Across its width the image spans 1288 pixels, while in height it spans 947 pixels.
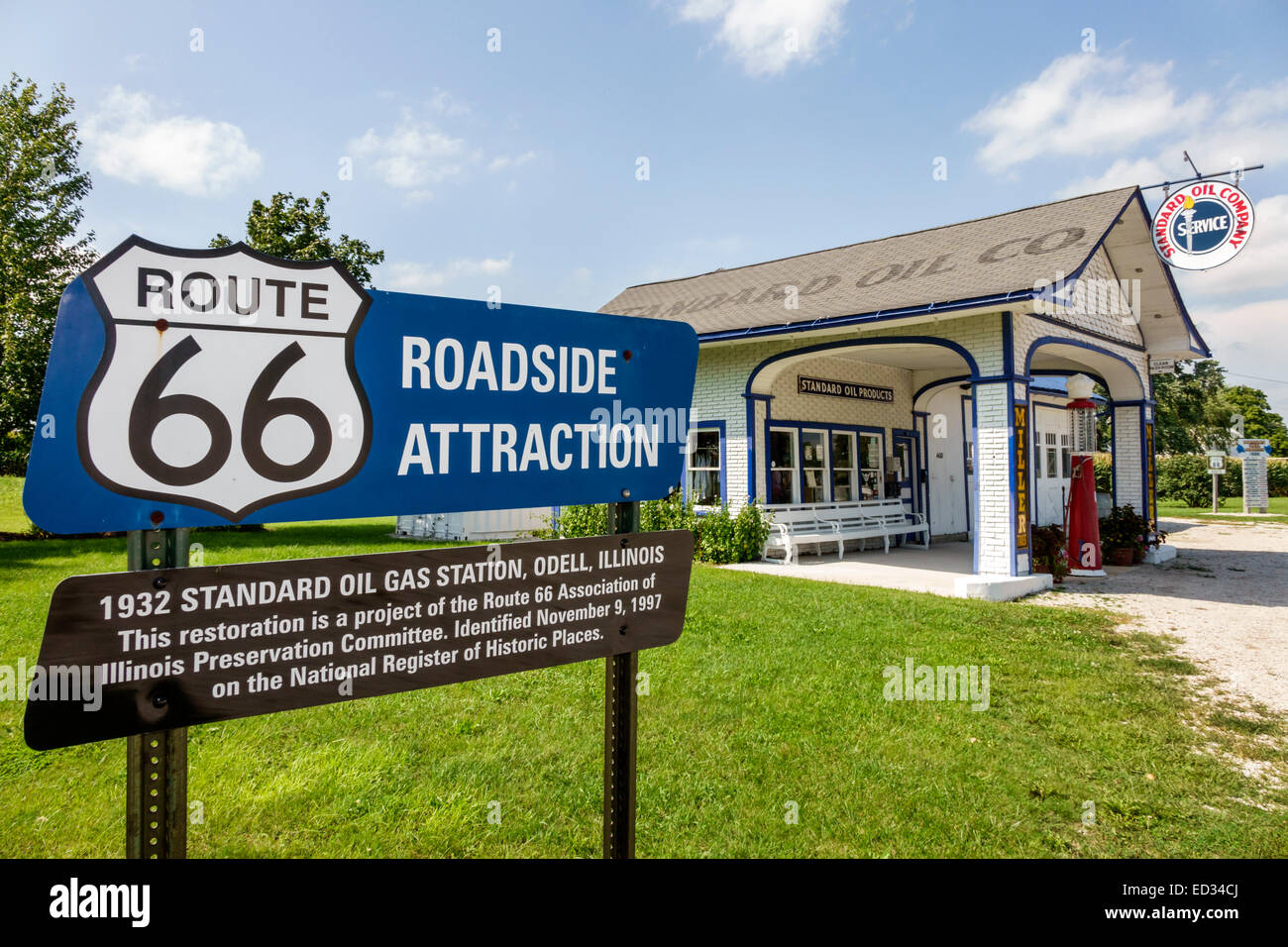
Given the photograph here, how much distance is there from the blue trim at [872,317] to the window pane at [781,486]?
276 cm

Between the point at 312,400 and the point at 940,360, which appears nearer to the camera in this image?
the point at 312,400

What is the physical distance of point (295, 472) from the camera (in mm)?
1854

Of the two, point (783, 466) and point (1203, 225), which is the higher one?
point (1203, 225)

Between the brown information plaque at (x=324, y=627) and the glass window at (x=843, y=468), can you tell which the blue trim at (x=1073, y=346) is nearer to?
the glass window at (x=843, y=468)

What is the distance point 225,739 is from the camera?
169 inches

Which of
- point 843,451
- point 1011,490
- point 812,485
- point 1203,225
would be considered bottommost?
point 1011,490

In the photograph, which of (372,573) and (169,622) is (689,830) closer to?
(372,573)

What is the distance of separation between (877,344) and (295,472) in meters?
11.2

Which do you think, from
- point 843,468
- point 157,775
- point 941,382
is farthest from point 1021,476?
point 157,775

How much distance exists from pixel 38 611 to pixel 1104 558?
1608 centimetres

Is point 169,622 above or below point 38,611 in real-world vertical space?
above

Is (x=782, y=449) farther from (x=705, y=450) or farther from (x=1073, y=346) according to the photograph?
(x=1073, y=346)

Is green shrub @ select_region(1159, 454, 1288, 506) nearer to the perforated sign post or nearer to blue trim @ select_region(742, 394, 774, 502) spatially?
blue trim @ select_region(742, 394, 774, 502)
